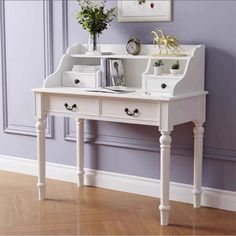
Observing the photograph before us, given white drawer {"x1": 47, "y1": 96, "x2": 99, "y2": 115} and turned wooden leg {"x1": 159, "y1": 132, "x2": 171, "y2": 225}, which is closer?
turned wooden leg {"x1": 159, "y1": 132, "x2": 171, "y2": 225}

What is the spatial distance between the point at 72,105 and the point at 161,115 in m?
0.68

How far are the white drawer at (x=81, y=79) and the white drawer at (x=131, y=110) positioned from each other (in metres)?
0.39

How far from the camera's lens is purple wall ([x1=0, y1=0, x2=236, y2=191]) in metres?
3.76

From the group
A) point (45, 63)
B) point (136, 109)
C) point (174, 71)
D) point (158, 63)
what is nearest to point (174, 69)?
point (174, 71)

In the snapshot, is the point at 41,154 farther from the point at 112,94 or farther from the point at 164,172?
the point at 164,172

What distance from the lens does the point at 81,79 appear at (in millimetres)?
4047

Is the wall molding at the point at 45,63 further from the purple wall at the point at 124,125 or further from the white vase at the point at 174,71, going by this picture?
the white vase at the point at 174,71

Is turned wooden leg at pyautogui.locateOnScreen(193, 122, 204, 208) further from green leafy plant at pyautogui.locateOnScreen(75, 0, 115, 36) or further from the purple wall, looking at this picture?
green leafy plant at pyautogui.locateOnScreen(75, 0, 115, 36)

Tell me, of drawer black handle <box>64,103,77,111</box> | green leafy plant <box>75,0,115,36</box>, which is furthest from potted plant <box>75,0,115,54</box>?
drawer black handle <box>64,103,77,111</box>

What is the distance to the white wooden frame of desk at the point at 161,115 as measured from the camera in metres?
3.40

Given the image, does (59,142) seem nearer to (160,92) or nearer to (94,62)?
(94,62)

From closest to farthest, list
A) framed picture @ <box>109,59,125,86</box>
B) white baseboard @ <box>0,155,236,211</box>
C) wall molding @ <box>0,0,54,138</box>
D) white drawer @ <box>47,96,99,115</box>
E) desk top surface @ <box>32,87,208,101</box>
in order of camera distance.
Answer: desk top surface @ <box>32,87,208,101</box>
white drawer @ <box>47,96,99,115</box>
white baseboard @ <box>0,155,236,211</box>
framed picture @ <box>109,59,125,86</box>
wall molding @ <box>0,0,54,138</box>

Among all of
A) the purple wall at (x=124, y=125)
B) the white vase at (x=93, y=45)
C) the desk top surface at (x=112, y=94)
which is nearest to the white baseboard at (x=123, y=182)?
the purple wall at (x=124, y=125)

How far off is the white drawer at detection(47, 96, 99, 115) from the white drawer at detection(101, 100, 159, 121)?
79 millimetres
